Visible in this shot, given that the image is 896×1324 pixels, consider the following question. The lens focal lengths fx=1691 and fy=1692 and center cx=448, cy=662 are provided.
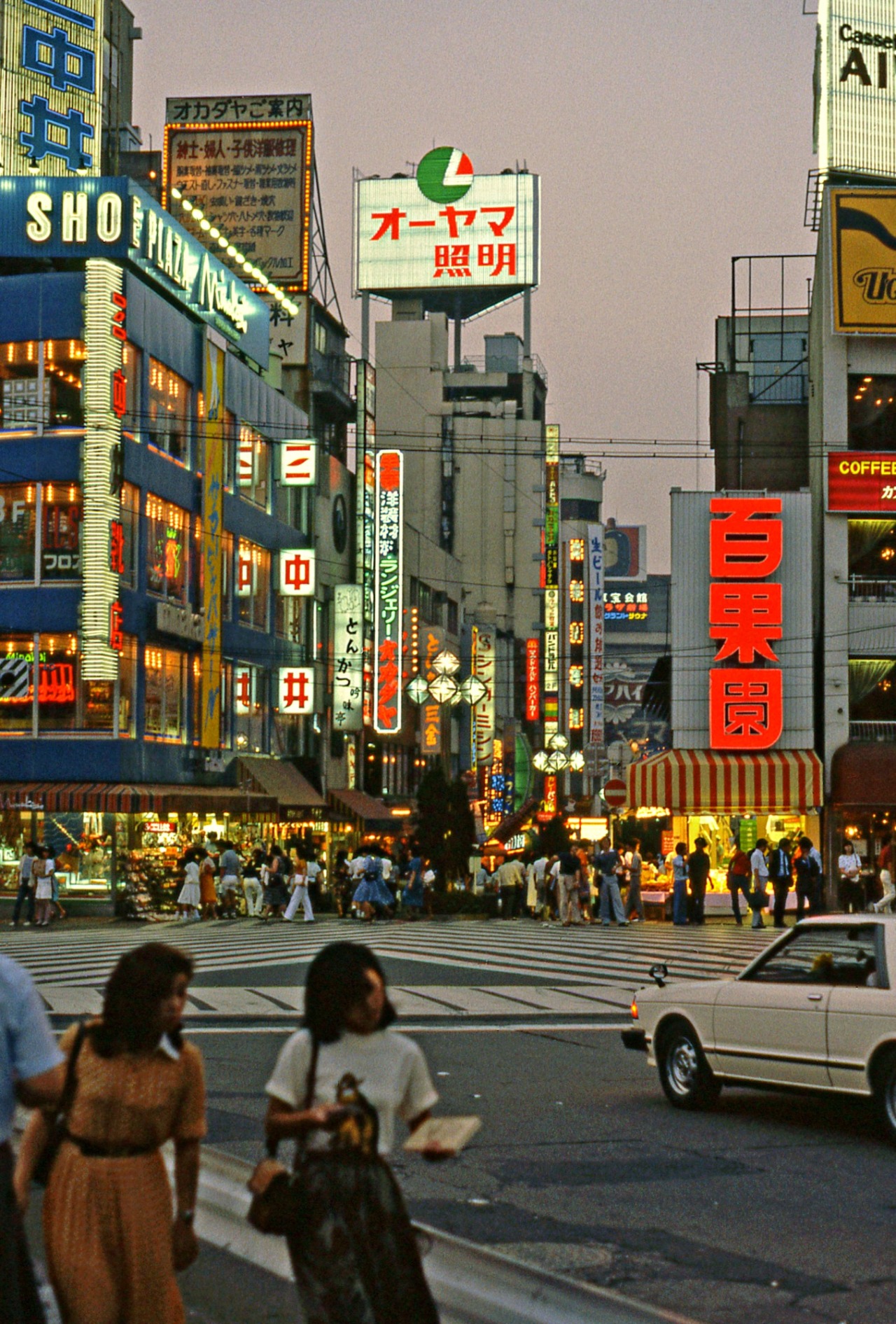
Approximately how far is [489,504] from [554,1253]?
324 ft

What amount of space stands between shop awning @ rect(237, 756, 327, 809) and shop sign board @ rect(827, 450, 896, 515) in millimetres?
17345

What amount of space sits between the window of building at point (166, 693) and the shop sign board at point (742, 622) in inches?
505

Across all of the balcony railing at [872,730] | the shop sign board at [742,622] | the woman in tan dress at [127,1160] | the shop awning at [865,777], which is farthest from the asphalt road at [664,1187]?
the balcony railing at [872,730]

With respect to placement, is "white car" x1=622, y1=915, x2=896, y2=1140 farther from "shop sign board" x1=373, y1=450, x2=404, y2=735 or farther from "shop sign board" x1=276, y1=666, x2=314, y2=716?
"shop sign board" x1=373, y1=450, x2=404, y2=735

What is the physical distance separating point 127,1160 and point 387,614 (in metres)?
54.0

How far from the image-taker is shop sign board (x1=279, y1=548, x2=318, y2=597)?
2110 inches

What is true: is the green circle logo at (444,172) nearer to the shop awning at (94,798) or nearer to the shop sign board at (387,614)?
the shop sign board at (387,614)

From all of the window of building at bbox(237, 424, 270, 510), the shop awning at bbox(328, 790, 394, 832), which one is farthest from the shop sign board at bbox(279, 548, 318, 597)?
the shop awning at bbox(328, 790, 394, 832)

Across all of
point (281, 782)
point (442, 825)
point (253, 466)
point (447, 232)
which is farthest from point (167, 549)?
point (447, 232)

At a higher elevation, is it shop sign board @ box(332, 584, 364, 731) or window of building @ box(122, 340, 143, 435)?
window of building @ box(122, 340, 143, 435)

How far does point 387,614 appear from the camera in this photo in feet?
192

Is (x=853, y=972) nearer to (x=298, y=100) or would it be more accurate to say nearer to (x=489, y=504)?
(x=298, y=100)

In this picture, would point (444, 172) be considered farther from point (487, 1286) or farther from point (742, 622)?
point (487, 1286)

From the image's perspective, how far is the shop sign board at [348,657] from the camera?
5841 centimetres
